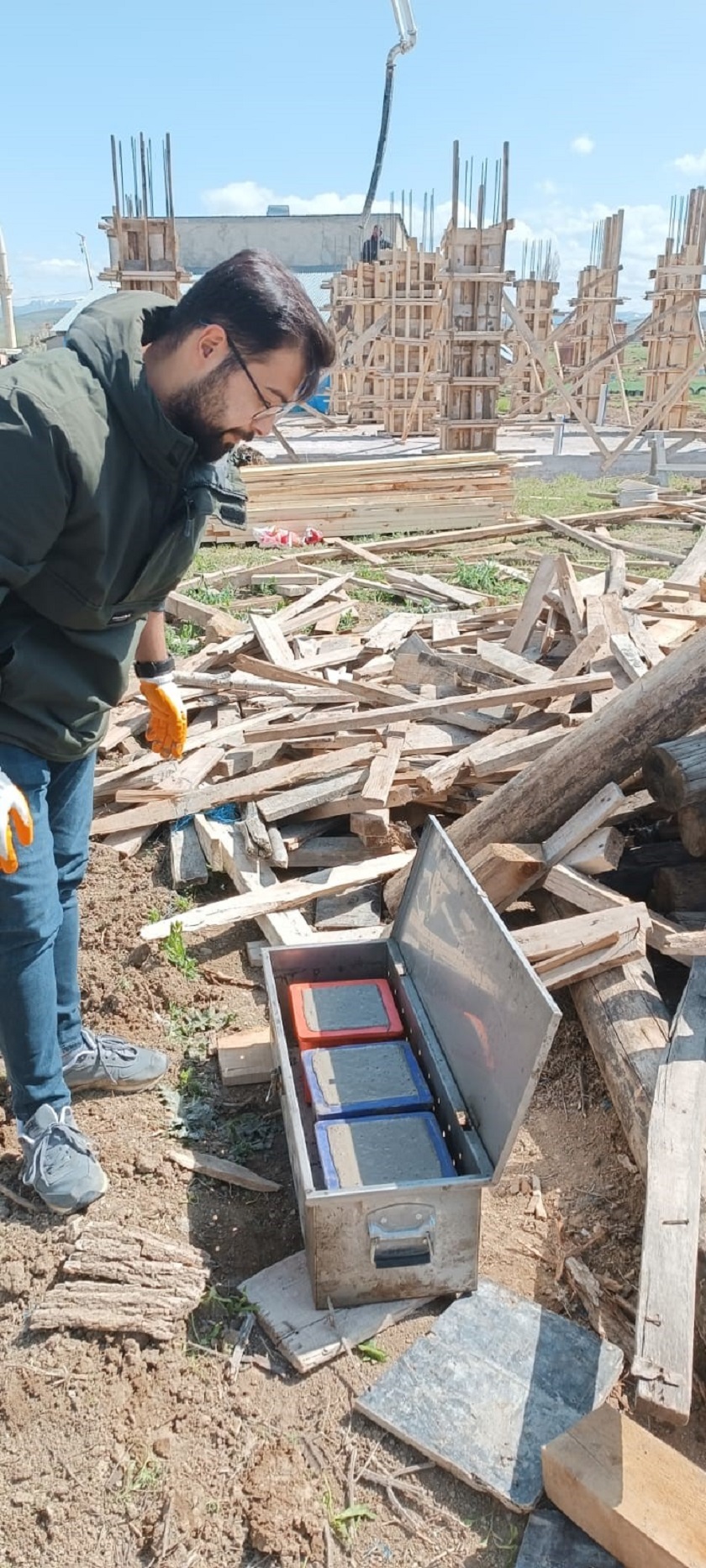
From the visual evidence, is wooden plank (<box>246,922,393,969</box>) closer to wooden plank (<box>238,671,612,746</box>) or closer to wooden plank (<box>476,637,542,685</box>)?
wooden plank (<box>238,671,612,746</box>)

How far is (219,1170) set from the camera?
3.05 metres

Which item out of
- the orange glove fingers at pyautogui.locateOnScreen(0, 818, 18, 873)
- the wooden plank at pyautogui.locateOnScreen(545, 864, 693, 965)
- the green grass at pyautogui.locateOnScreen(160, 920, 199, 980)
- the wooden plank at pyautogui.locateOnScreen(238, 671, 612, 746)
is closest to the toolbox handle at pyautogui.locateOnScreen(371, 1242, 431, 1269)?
the orange glove fingers at pyautogui.locateOnScreen(0, 818, 18, 873)

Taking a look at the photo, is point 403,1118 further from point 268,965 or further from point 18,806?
point 18,806

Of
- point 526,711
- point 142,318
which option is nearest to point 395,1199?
point 142,318

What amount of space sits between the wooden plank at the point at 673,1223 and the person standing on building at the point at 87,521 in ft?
4.99

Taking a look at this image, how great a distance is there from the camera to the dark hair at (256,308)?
2.22m

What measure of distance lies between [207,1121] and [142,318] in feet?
7.88

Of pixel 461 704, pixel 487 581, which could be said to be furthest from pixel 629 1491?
pixel 487 581

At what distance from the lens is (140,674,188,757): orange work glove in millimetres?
3557

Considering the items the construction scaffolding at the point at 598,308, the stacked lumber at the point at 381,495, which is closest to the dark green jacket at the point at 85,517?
the stacked lumber at the point at 381,495

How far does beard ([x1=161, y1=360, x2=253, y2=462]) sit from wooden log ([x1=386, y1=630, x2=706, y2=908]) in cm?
217

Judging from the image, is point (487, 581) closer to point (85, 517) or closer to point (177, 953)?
point (177, 953)

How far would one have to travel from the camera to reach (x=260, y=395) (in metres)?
2.36

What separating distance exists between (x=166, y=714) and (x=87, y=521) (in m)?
1.37
